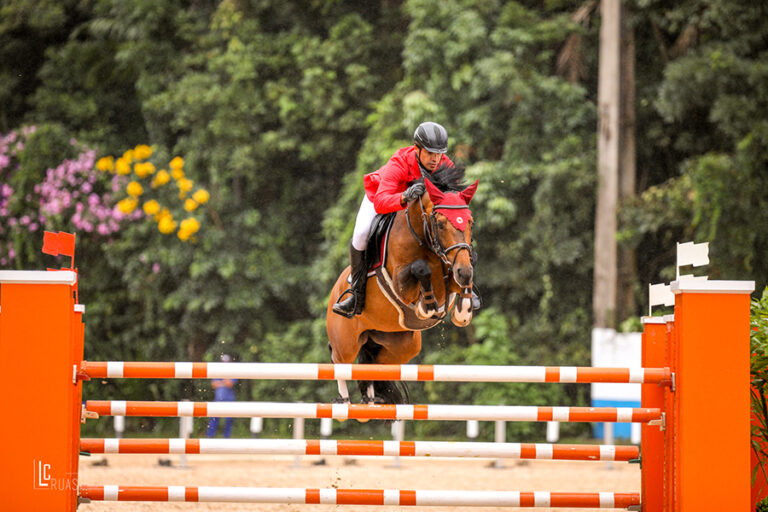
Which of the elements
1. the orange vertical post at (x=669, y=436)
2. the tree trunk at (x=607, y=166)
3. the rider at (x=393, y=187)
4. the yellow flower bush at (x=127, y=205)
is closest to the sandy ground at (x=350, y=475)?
the rider at (x=393, y=187)

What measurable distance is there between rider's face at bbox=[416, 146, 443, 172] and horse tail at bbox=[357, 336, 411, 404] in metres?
1.33

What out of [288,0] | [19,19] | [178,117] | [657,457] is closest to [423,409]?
[657,457]

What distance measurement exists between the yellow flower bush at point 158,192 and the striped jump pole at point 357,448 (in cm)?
999

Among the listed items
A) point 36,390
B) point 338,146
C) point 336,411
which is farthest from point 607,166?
point 36,390

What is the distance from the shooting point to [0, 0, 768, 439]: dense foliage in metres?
12.6

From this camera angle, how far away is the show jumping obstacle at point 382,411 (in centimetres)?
358

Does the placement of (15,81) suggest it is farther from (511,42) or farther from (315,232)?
(511,42)

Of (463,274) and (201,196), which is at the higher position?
(201,196)

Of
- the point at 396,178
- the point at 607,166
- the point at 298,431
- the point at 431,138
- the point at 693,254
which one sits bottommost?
the point at 298,431

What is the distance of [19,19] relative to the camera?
15320 mm

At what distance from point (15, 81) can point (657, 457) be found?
14708mm

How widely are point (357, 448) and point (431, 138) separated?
178 centimetres

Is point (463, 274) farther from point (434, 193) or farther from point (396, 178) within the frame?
point (396, 178)

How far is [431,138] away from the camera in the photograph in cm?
472
